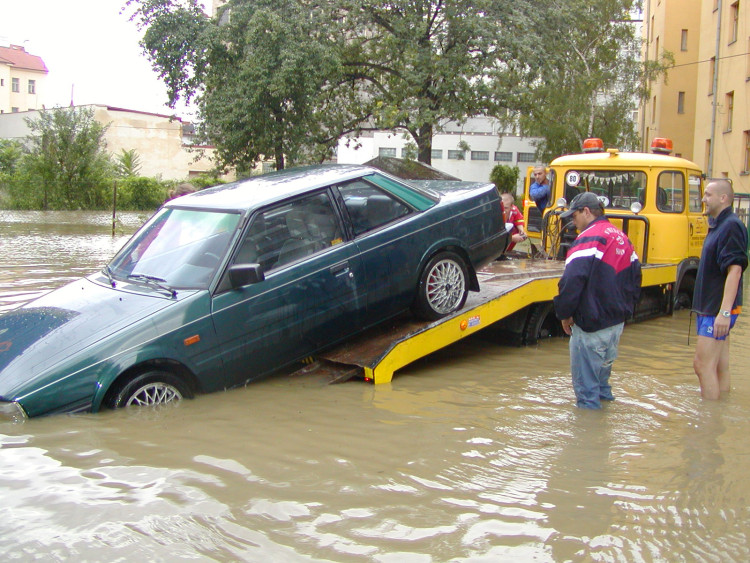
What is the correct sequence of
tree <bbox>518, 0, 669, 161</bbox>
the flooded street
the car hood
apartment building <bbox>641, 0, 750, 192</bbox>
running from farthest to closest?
tree <bbox>518, 0, 669, 161</bbox> → apartment building <bbox>641, 0, 750, 192</bbox> → the car hood → the flooded street

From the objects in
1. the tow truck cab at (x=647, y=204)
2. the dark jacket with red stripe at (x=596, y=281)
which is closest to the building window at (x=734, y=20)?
the tow truck cab at (x=647, y=204)

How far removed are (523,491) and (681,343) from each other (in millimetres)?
4958

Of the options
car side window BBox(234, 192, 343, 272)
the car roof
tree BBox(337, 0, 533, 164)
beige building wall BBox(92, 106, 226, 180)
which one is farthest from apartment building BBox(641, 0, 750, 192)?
beige building wall BBox(92, 106, 226, 180)

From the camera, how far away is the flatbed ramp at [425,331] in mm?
6086

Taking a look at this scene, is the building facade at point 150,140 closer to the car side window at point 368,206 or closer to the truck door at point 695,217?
the truck door at point 695,217

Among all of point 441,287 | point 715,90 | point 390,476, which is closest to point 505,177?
point 715,90

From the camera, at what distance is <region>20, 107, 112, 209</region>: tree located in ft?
113

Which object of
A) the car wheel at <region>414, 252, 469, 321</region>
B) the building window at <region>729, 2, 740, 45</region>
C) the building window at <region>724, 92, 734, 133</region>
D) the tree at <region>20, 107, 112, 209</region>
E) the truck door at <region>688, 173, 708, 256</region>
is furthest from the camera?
the tree at <region>20, 107, 112, 209</region>

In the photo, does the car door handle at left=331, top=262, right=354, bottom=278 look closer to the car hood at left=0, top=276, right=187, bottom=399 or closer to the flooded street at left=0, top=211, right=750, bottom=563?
the flooded street at left=0, top=211, right=750, bottom=563

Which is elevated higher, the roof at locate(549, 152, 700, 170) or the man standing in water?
the roof at locate(549, 152, 700, 170)

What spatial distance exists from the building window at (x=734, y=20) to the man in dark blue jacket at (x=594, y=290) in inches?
969

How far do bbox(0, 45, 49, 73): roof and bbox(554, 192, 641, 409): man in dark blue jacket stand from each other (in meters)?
84.5

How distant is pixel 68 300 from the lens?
18.1 feet

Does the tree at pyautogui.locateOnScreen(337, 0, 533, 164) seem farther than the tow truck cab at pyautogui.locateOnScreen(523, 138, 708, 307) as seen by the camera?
Yes
